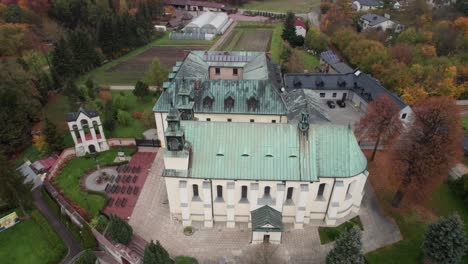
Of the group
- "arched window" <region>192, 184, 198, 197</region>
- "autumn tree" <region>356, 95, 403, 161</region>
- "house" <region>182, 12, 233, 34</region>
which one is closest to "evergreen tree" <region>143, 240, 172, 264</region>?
"arched window" <region>192, 184, 198, 197</region>

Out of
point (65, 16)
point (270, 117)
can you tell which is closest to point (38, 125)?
point (270, 117)

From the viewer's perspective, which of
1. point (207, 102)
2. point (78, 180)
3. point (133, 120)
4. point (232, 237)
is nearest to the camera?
point (232, 237)

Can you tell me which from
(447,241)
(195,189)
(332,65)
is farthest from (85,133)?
(332,65)

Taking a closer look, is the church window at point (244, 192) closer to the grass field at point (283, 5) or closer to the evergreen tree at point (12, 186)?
the evergreen tree at point (12, 186)

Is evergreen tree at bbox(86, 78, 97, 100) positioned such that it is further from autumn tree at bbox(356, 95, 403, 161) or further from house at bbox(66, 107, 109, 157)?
autumn tree at bbox(356, 95, 403, 161)

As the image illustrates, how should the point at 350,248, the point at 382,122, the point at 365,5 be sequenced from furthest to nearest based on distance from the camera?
1. the point at 365,5
2. the point at 382,122
3. the point at 350,248

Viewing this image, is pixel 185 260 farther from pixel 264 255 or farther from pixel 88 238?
pixel 88 238

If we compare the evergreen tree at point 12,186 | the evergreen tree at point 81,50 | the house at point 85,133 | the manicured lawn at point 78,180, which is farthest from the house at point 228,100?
the evergreen tree at point 81,50

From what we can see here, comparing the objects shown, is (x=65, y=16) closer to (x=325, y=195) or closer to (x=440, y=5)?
(x=325, y=195)
